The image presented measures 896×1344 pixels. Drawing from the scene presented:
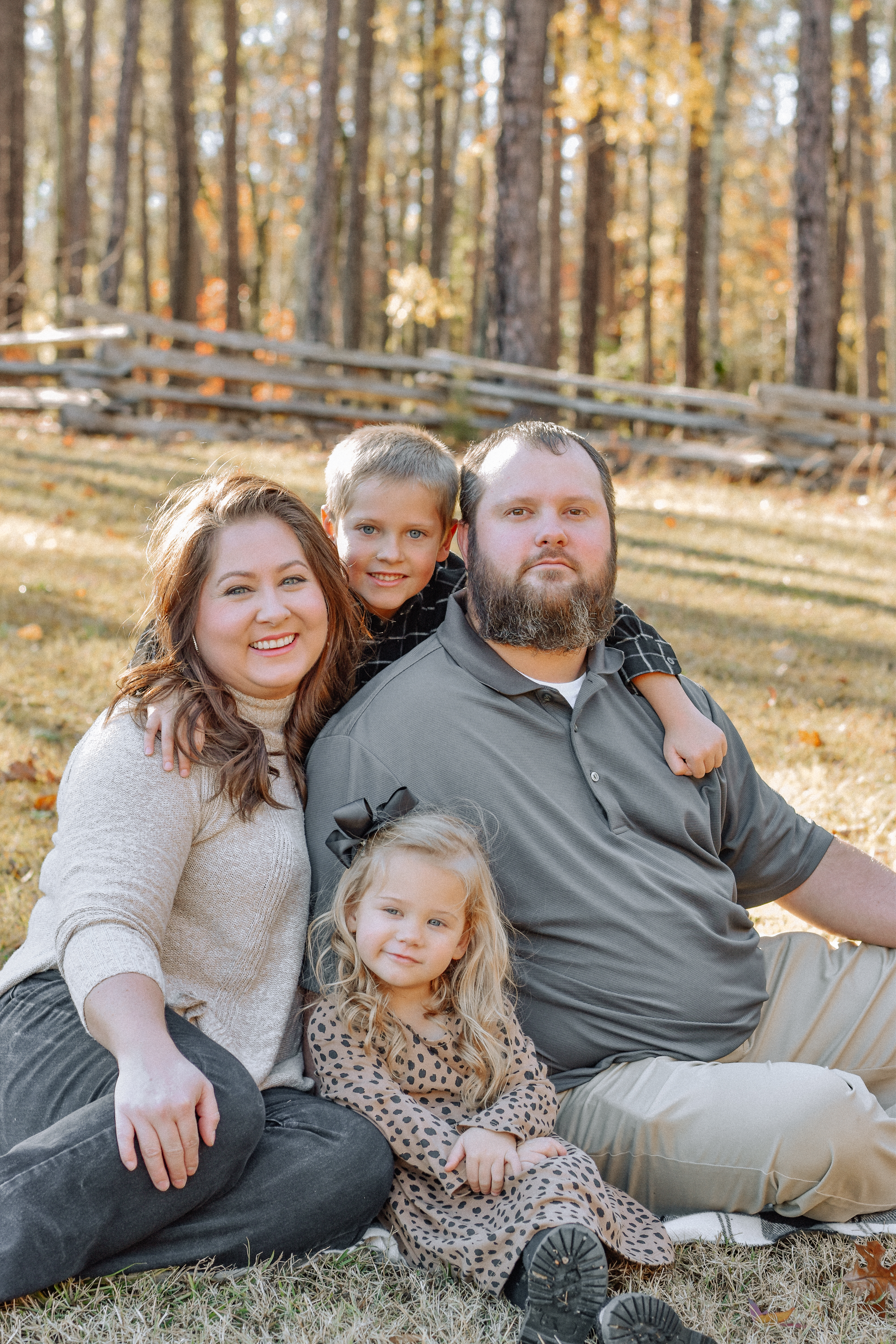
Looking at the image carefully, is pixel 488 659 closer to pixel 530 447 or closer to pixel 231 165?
pixel 530 447

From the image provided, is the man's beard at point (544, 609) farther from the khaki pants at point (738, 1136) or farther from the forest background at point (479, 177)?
the forest background at point (479, 177)

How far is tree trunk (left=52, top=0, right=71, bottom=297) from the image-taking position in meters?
24.3

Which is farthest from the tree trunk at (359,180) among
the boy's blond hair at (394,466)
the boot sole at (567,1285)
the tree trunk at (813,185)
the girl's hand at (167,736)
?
the boot sole at (567,1285)

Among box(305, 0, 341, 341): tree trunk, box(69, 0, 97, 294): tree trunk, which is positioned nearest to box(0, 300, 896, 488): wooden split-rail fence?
box(305, 0, 341, 341): tree trunk

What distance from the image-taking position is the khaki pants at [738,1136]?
8.13 feet

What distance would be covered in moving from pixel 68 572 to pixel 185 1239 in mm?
5592

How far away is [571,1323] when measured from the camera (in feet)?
6.89

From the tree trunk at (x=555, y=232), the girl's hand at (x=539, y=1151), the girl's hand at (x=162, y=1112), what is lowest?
the girl's hand at (x=539, y=1151)

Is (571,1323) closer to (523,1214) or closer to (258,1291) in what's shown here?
(523,1214)

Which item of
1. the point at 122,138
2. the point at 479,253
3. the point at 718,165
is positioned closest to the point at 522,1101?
the point at 122,138

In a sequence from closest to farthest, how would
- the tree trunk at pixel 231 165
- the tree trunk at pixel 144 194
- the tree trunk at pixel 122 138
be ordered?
1. the tree trunk at pixel 122 138
2. the tree trunk at pixel 231 165
3. the tree trunk at pixel 144 194

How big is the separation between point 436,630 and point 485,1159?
57.6 inches

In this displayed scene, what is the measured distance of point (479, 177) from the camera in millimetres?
29500

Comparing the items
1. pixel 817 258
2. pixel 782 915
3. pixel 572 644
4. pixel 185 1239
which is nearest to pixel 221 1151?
pixel 185 1239
